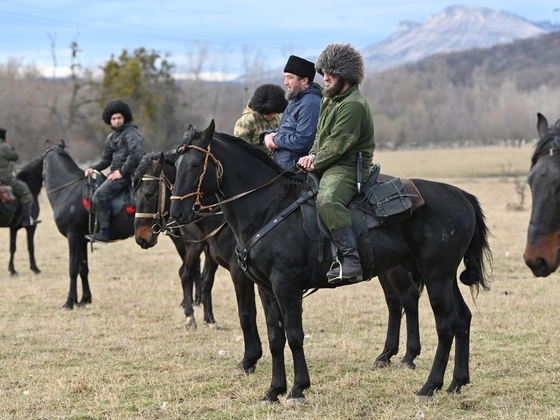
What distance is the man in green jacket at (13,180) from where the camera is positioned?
14.7 m

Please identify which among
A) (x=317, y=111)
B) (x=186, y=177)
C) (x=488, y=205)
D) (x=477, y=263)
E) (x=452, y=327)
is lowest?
(x=488, y=205)

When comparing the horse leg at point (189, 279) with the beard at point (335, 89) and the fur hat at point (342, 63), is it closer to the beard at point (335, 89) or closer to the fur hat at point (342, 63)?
the beard at point (335, 89)

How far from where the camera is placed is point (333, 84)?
251 inches

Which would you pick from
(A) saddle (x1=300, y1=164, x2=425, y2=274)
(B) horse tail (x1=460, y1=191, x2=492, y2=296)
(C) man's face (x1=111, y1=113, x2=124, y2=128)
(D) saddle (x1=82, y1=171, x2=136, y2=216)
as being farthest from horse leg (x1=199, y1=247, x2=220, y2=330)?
(B) horse tail (x1=460, y1=191, x2=492, y2=296)

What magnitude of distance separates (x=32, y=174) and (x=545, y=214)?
12.6m

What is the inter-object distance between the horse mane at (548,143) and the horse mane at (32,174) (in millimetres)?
12225

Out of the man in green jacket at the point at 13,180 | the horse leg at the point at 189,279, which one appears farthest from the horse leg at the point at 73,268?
the man in green jacket at the point at 13,180

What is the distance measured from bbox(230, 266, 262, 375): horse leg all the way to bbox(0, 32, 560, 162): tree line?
37217 millimetres

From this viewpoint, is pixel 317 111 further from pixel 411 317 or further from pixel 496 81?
pixel 496 81

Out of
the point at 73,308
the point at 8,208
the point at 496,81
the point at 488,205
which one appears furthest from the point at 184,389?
the point at 496,81

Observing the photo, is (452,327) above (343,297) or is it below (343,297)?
above

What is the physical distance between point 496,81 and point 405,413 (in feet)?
626

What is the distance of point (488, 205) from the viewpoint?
29.0 meters

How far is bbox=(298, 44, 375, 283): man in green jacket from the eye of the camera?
6207 millimetres
